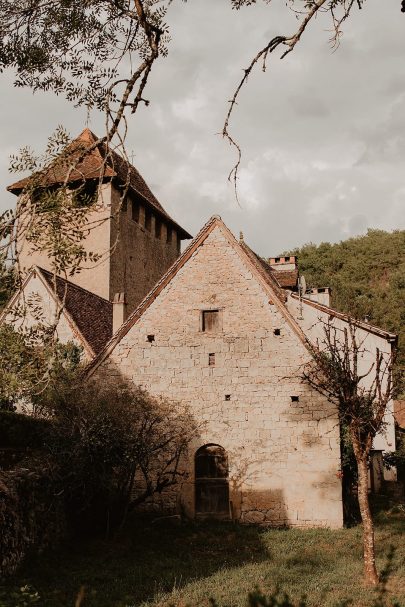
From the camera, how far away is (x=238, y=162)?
5402 mm

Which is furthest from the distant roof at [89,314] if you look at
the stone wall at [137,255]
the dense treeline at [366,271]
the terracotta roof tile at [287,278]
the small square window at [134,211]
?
the dense treeline at [366,271]

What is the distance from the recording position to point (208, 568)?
10977 millimetres

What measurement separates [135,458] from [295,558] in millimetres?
3957

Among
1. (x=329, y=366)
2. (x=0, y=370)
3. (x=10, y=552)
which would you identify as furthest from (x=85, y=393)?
(x=0, y=370)

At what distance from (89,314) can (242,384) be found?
8991mm

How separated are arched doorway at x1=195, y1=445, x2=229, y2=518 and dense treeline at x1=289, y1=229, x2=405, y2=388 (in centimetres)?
2686

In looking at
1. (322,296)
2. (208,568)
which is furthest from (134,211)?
(208,568)

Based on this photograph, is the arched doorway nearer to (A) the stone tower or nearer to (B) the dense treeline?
(A) the stone tower

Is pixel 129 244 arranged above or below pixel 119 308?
above

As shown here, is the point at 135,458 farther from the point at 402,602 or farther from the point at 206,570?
the point at 402,602

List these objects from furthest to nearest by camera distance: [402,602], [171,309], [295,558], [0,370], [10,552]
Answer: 1. [171,309]
2. [295,558]
3. [10,552]
4. [402,602]
5. [0,370]

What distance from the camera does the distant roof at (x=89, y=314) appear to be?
→ 2075cm

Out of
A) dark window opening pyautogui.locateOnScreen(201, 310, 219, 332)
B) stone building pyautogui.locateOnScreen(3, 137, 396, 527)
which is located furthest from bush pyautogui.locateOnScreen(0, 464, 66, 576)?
dark window opening pyautogui.locateOnScreen(201, 310, 219, 332)

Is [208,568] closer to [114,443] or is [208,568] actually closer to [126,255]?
[114,443]
